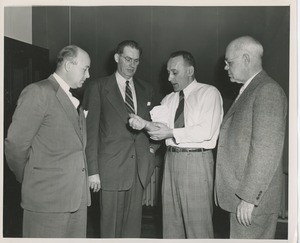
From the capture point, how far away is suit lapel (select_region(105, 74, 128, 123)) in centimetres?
214

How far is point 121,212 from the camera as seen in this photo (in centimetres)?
216

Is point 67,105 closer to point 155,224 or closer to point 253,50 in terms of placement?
point 253,50

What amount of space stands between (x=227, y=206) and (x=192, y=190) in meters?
0.30

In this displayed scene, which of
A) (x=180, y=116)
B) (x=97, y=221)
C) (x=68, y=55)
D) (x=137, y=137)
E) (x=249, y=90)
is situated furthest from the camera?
(x=97, y=221)

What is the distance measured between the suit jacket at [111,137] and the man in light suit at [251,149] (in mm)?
614

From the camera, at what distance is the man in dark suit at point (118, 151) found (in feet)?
6.97

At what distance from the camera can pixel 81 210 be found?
1.78 meters

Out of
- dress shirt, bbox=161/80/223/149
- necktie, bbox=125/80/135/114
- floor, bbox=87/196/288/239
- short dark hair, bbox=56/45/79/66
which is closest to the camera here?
short dark hair, bbox=56/45/79/66

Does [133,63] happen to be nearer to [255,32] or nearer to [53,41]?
[53,41]

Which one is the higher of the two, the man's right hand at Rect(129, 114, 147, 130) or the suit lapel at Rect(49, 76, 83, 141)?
the suit lapel at Rect(49, 76, 83, 141)

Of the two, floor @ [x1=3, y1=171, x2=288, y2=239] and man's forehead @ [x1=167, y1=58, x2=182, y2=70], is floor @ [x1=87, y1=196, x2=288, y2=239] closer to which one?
floor @ [x1=3, y1=171, x2=288, y2=239]

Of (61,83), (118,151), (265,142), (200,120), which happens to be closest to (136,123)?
(118,151)

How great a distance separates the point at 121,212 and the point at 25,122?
0.91 metres

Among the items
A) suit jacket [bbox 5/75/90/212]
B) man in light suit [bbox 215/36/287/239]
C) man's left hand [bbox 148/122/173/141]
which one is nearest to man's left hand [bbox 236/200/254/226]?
man in light suit [bbox 215/36/287/239]
